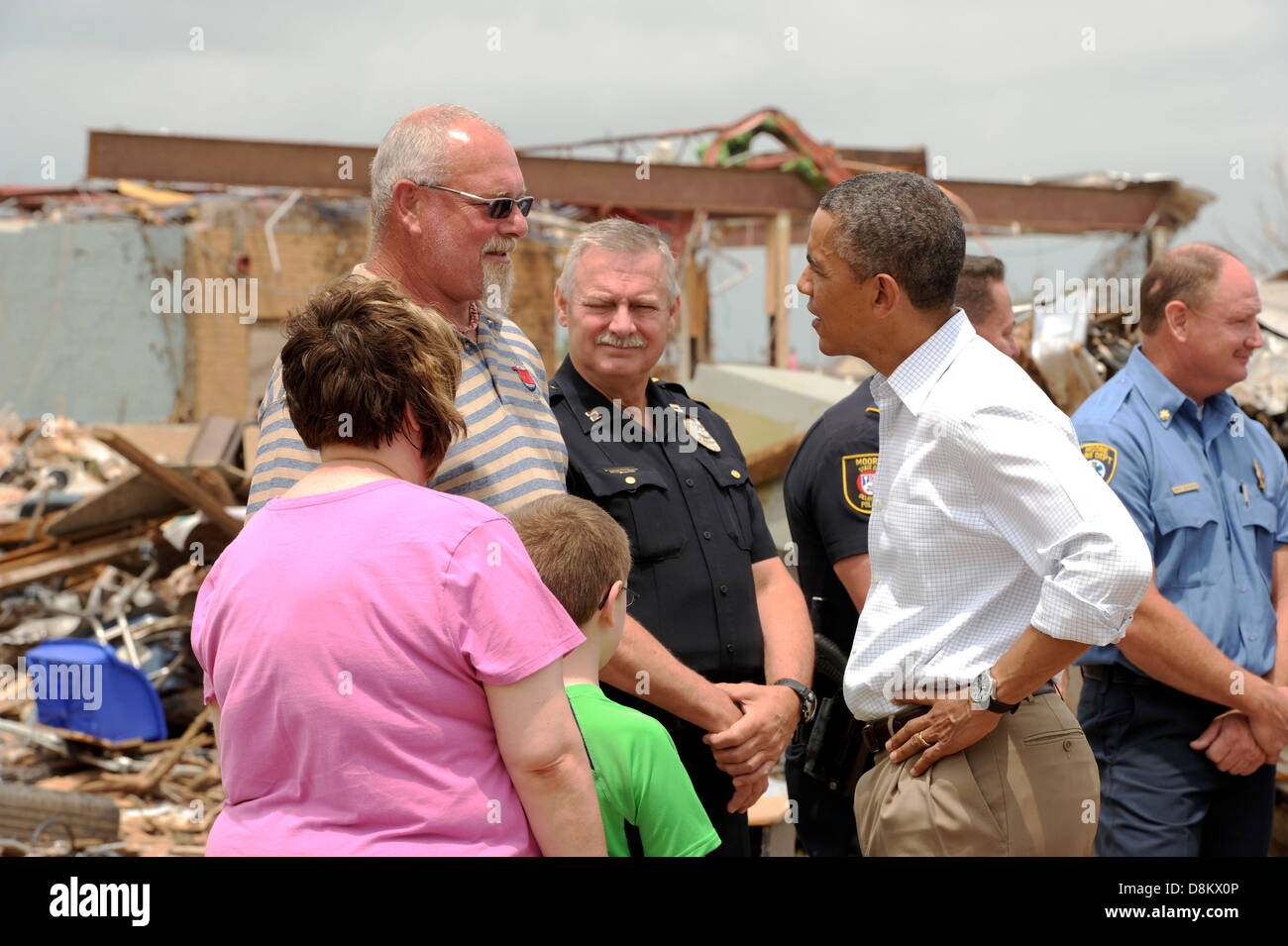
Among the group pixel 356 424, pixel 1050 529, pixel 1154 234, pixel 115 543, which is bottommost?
pixel 115 543

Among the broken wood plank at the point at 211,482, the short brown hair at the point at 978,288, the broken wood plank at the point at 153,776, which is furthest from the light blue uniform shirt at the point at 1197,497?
the broken wood plank at the point at 211,482

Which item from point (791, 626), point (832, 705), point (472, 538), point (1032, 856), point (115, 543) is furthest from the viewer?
point (115, 543)

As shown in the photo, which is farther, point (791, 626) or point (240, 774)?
point (791, 626)

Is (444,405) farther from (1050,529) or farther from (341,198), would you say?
(341,198)

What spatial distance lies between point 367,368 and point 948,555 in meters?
1.26

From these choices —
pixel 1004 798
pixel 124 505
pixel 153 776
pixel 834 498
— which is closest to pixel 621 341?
pixel 834 498

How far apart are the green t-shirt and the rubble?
444 cm

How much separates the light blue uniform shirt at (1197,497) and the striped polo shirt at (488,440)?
182 cm

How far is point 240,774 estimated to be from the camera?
6.39ft

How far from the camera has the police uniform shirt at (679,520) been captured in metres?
3.16

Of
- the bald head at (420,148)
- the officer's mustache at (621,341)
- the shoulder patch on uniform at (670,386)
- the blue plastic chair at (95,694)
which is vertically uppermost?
the bald head at (420,148)

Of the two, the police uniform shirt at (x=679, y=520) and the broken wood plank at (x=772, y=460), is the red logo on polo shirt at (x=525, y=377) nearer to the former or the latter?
the police uniform shirt at (x=679, y=520)

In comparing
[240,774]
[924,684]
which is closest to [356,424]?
[240,774]

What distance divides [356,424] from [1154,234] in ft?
42.7
